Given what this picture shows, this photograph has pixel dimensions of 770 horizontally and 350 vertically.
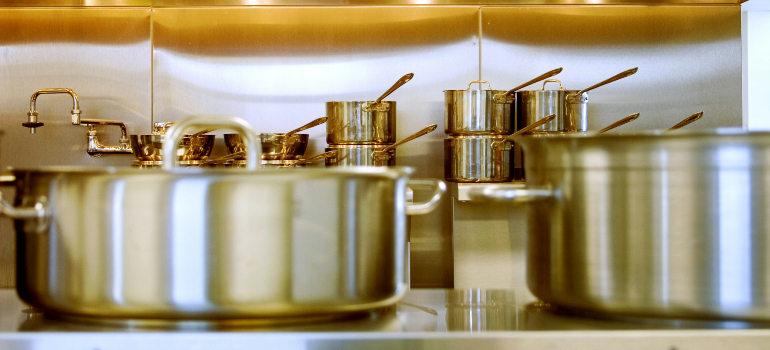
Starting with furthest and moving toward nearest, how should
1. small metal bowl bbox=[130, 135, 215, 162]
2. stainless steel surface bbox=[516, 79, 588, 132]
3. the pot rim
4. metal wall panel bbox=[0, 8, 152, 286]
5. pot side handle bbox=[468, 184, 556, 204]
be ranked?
metal wall panel bbox=[0, 8, 152, 286] → stainless steel surface bbox=[516, 79, 588, 132] → small metal bowl bbox=[130, 135, 215, 162] → pot side handle bbox=[468, 184, 556, 204] → the pot rim

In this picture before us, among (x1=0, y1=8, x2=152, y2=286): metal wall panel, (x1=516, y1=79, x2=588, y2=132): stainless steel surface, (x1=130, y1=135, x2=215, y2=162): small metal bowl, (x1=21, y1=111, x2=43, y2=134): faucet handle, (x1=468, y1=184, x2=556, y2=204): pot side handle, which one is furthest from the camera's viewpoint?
(x1=0, y1=8, x2=152, y2=286): metal wall panel

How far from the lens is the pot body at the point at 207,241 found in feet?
1.82

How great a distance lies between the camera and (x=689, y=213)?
59cm

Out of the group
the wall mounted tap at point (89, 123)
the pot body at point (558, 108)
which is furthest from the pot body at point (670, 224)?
the wall mounted tap at point (89, 123)

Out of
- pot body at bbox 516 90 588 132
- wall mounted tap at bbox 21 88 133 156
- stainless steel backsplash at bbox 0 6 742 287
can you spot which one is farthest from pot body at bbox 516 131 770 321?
wall mounted tap at bbox 21 88 133 156

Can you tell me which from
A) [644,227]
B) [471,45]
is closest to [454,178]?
[471,45]

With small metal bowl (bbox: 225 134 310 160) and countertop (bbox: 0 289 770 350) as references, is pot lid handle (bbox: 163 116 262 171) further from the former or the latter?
small metal bowl (bbox: 225 134 310 160)

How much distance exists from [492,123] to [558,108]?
19cm

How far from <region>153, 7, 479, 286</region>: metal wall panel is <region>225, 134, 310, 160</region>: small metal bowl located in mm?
271

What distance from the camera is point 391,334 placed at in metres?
0.58

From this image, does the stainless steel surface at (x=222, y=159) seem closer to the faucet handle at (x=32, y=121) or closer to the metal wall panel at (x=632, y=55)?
the faucet handle at (x=32, y=121)

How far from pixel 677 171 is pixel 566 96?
141 cm

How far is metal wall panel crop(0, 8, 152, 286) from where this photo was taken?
2207mm

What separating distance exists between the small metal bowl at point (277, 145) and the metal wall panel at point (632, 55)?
0.63 m
